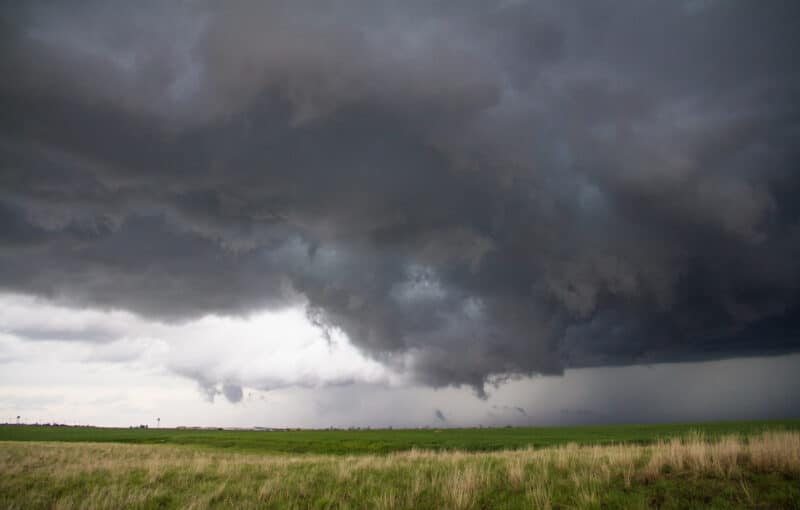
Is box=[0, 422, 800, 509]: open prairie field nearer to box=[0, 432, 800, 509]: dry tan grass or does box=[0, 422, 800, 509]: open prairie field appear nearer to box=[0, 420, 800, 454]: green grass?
box=[0, 432, 800, 509]: dry tan grass

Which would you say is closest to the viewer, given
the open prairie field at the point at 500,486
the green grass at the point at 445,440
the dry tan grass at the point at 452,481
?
the open prairie field at the point at 500,486

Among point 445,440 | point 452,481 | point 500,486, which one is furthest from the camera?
point 445,440

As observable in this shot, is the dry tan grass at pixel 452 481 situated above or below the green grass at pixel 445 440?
above

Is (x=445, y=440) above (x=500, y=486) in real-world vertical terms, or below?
below

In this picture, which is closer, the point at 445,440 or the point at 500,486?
the point at 500,486

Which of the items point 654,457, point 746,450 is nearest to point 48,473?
point 654,457

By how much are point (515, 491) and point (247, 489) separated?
9376 mm

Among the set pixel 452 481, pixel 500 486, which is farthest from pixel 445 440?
pixel 500 486

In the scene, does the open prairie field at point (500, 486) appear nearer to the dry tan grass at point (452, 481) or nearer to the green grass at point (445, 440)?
the dry tan grass at point (452, 481)

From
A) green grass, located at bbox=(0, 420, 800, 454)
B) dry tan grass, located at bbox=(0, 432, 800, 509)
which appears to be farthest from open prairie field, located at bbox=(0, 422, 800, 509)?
green grass, located at bbox=(0, 420, 800, 454)

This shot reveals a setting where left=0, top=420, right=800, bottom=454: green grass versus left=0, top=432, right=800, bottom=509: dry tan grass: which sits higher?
left=0, top=432, right=800, bottom=509: dry tan grass

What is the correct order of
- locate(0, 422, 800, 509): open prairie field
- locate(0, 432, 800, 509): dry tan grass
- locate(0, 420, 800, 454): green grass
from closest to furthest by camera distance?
locate(0, 422, 800, 509): open prairie field < locate(0, 432, 800, 509): dry tan grass < locate(0, 420, 800, 454): green grass

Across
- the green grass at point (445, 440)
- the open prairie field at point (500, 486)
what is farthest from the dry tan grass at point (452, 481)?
the green grass at point (445, 440)

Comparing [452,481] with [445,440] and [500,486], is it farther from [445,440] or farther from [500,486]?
[445,440]
